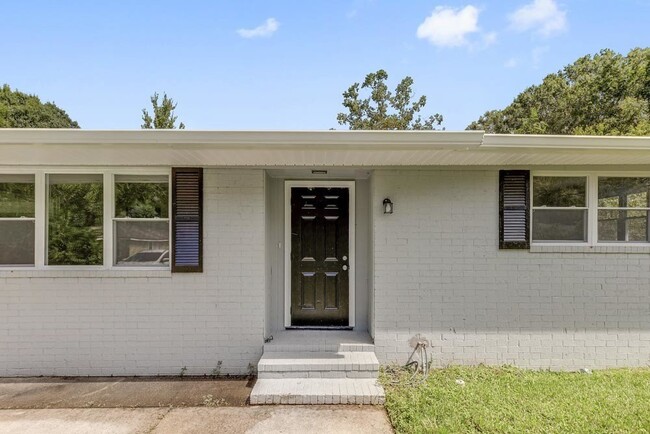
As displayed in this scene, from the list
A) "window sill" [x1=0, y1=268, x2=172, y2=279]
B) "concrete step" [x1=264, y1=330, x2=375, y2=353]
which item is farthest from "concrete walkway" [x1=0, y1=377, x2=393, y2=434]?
"window sill" [x1=0, y1=268, x2=172, y2=279]

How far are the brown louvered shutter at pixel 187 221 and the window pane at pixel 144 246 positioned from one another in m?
0.20

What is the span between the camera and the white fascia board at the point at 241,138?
3.43 m

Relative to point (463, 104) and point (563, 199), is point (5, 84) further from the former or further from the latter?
point (563, 199)

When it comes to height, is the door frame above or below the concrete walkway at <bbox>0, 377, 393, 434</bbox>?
above

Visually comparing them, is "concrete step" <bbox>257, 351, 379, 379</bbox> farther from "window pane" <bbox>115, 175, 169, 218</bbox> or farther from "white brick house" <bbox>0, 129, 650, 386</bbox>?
"window pane" <bbox>115, 175, 169, 218</bbox>

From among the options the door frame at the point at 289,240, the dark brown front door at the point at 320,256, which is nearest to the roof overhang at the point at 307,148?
the door frame at the point at 289,240

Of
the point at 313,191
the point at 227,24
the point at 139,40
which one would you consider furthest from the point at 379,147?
the point at 139,40

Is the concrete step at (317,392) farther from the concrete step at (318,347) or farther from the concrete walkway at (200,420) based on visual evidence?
the concrete step at (318,347)

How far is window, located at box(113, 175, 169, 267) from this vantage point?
4.51 metres

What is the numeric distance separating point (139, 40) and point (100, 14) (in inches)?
39.7

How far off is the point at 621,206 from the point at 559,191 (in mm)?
824

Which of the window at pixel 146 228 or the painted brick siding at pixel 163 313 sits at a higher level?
the window at pixel 146 228

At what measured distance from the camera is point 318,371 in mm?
4059

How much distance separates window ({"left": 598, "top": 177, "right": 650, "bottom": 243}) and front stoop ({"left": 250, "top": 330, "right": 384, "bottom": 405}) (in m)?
3.42
